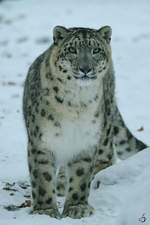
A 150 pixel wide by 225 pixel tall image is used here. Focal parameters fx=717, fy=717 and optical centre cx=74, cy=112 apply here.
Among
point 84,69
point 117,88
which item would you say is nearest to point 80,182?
point 84,69

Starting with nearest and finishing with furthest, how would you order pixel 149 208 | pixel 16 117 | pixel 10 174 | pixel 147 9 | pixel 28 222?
pixel 149 208, pixel 28 222, pixel 10 174, pixel 16 117, pixel 147 9

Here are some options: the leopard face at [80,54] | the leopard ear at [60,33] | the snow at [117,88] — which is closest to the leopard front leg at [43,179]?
the snow at [117,88]

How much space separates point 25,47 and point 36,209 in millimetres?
7913

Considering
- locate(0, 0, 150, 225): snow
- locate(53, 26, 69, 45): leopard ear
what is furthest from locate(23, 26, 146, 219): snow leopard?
locate(0, 0, 150, 225): snow

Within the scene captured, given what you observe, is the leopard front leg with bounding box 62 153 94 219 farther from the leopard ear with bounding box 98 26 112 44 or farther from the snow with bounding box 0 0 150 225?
the leopard ear with bounding box 98 26 112 44

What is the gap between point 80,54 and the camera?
228 inches

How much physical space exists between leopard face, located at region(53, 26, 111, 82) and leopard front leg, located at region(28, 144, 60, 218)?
2.30 ft

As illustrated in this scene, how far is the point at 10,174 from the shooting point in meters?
7.11

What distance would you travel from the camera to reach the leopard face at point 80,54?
571cm

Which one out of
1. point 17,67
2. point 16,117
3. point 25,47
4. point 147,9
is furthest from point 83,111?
point 147,9

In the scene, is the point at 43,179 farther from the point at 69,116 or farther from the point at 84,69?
the point at 84,69

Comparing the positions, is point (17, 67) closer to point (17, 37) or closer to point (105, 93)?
point (17, 37)

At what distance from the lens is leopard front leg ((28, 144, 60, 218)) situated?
5898 mm

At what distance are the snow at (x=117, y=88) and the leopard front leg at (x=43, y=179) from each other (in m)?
0.15
